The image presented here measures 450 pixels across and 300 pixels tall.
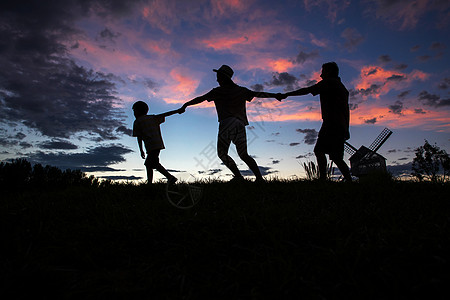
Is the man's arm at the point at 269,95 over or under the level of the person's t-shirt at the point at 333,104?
over

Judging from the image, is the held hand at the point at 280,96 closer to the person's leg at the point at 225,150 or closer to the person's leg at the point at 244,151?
the person's leg at the point at 244,151

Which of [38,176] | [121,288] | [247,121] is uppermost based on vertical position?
[247,121]

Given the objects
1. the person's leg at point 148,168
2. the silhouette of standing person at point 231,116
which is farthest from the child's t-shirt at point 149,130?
the silhouette of standing person at point 231,116

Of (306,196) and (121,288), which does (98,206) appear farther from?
(306,196)

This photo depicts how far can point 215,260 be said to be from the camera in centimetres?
265

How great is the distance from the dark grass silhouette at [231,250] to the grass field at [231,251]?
11 millimetres

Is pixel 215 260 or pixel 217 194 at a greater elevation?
pixel 217 194

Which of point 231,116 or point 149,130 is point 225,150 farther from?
point 149,130

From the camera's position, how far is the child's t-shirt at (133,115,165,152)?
8.16 meters

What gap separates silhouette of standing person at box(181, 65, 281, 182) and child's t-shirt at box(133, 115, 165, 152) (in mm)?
2118

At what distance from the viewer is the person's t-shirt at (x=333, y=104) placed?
6.44m

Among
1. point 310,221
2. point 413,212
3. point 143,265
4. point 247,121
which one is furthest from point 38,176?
point 413,212

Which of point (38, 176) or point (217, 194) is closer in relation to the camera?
point (217, 194)

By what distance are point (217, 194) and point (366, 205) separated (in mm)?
2284
